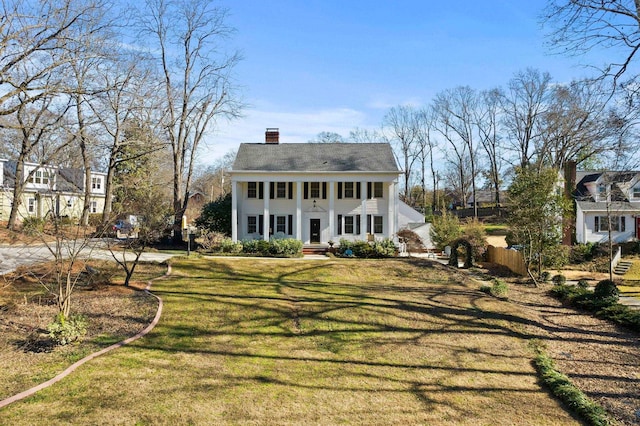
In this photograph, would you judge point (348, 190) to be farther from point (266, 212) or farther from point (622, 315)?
point (622, 315)

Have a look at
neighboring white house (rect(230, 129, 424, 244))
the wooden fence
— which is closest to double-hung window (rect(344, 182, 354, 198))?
neighboring white house (rect(230, 129, 424, 244))

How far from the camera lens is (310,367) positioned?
7.55 m

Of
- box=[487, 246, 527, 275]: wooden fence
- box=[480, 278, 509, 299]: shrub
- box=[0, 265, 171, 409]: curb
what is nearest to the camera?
A: box=[0, 265, 171, 409]: curb

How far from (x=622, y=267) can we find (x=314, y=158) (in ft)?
66.4

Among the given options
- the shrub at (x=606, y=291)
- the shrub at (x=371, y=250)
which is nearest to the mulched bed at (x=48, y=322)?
the shrub at (x=606, y=291)

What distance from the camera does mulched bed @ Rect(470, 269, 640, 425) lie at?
700cm

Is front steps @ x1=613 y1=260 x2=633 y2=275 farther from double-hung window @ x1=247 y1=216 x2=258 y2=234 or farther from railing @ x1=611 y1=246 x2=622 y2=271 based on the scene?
double-hung window @ x1=247 y1=216 x2=258 y2=234

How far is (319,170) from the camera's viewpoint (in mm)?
28547

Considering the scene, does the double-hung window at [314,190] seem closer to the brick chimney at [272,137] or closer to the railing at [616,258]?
the brick chimney at [272,137]

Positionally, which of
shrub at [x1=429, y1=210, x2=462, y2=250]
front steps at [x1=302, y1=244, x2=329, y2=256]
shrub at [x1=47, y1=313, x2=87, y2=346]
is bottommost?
shrub at [x1=47, y1=313, x2=87, y2=346]

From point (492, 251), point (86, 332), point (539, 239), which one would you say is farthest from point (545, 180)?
point (86, 332)

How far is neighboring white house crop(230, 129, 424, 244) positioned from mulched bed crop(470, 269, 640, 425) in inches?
605

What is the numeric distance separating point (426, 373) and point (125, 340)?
569cm

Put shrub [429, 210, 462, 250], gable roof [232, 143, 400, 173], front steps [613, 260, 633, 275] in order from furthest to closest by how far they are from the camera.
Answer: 1. shrub [429, 210, 462, 250]
2. gable roof [232, 143, 400, 173]
3. front steps [613, 260, 633, 275]
